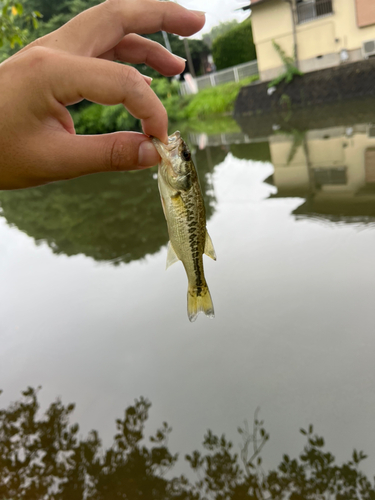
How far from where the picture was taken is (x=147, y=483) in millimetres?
2580

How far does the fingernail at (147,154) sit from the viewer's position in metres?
1.74

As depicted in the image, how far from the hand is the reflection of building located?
14.1 ft

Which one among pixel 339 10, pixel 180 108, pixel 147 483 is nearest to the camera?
pixel 147 483

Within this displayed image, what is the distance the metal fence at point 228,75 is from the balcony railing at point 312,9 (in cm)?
625

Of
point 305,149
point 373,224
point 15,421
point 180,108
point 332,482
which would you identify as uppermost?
point 180,108

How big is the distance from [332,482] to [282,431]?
0.43 metres

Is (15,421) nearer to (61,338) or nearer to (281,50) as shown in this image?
(61,338)

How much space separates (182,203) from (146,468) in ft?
6.15

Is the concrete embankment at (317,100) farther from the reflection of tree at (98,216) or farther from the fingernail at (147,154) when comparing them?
the fingernail at (147,154)

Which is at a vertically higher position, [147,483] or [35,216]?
[35,216]

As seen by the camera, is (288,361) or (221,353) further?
(221,353)

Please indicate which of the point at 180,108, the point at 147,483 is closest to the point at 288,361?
the point at 147,483

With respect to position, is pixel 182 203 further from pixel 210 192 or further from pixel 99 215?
pixel 99 215

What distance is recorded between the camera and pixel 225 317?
3961 mm
